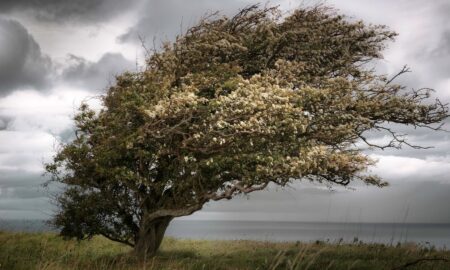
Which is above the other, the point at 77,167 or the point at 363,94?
the point at 363,94

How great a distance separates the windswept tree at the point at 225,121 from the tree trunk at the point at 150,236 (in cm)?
6

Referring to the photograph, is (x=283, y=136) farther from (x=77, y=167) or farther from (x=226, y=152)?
(x=77, y=167)

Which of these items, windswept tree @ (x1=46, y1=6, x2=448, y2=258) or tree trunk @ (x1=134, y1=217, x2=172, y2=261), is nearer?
windswept tree @ (x1=46, y1=6, x2=448, y2=258)

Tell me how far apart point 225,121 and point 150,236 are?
8.89 m

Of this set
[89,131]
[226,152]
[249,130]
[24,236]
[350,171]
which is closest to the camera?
[249,130]

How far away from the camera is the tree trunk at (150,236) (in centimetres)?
2383

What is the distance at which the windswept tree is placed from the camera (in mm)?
18938

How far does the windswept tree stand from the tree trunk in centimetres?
6

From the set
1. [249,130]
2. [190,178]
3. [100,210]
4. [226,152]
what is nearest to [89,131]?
[100,210]

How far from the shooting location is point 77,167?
74.5 ft

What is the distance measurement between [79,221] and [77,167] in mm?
3118

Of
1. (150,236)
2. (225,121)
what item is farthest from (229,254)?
(225,121)

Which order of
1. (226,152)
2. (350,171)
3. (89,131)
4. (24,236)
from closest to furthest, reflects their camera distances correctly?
(226,152) < (350,171) < (89,131) < (24,236)

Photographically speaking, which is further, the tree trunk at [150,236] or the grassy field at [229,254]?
the tree trunk at [150,236]
